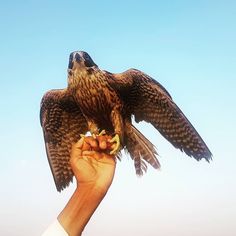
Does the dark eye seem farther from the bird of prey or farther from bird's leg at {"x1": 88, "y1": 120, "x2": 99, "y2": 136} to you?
bird's leg at {"x1": 88, "y1": 120, "x2": 99, "y2": 136}

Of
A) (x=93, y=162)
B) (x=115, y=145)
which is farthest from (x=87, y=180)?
(x=115, y=145)

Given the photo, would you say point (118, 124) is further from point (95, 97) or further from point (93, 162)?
point (93, 162)

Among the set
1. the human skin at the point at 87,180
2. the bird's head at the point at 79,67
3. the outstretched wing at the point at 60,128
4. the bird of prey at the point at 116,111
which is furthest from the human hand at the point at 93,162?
the outstretched wing at the point at 60,128

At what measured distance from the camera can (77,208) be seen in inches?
105

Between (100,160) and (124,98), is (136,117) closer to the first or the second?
(124,98)

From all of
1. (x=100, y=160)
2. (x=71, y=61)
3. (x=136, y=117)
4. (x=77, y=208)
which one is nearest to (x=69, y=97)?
(x=71, y=61)

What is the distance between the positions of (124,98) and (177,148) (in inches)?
43.1

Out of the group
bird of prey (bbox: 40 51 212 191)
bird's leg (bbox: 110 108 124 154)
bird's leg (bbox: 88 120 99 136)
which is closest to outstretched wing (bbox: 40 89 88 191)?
bird of prey (bbox: 40 51 212 191)

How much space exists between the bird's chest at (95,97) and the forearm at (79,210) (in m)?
3.78

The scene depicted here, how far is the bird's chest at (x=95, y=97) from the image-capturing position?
6.53m

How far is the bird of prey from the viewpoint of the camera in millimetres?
6566

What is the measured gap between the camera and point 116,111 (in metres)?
6.72

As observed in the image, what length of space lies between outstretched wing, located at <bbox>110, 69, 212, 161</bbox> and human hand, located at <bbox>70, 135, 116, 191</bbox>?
125 inches

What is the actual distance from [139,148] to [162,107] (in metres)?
0.77
